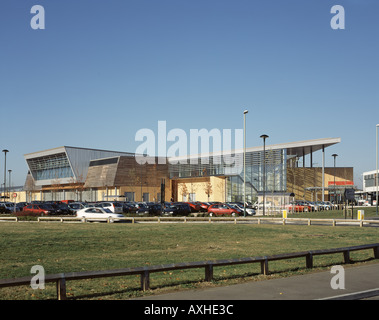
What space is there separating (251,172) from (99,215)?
180 feet

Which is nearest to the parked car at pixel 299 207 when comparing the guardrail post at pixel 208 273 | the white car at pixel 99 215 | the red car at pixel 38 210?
Result: the white car at pixel 99 215

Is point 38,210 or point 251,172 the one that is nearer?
point 38,210

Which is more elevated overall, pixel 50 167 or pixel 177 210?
pixel 50 167

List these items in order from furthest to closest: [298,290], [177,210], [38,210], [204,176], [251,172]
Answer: [204,176] < [251,172] < [177,210] < [38,210] < [298,290]

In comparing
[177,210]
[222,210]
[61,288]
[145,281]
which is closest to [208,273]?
[145,281]

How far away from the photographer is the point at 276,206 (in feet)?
174

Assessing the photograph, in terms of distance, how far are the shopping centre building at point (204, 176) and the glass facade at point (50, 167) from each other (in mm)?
260

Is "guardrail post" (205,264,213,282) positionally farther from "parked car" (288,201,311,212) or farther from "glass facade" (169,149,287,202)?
"glass facade" (169,149,287,202)

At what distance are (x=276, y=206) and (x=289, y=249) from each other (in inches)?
1401

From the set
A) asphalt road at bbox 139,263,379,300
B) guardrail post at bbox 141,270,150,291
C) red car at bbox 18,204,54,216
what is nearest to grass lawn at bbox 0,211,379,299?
guardrail post at bbox 141,270,150,291

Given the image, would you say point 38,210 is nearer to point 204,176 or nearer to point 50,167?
point 204,176

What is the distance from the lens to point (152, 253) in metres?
17.6

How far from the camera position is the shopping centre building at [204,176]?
85000mm


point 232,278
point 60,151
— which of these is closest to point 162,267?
point 232,278
